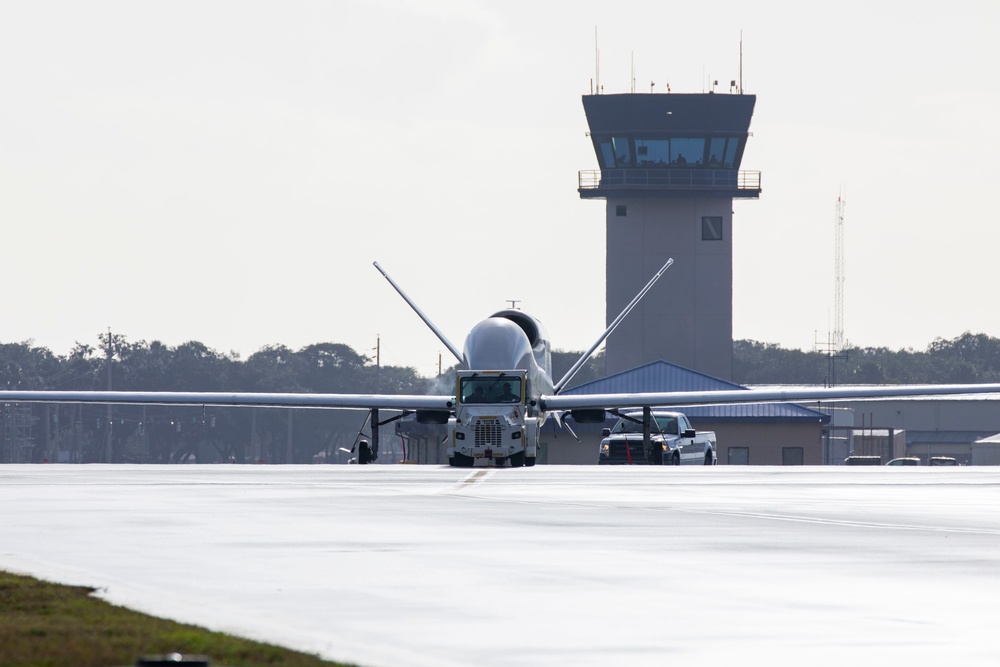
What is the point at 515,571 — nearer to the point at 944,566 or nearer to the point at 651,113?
the point at 944,566

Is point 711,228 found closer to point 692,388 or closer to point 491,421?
point 692,388

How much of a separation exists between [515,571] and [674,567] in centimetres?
138

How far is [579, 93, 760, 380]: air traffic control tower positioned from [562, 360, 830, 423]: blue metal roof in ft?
54.0

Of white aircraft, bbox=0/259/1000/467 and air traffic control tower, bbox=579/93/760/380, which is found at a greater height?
air traffic control tower, bbox=579/93/760/380

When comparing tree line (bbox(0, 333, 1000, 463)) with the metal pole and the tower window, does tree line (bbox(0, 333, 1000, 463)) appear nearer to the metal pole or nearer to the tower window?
the tower window

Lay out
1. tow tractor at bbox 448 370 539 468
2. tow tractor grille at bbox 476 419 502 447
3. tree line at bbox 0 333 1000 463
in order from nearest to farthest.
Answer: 1. tow tractor grille at bbox 476 419 502 447
2. tow tractor at bbox 448 370 539 468
3. tree line at bbox 0 333 1000 463

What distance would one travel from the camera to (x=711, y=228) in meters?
114

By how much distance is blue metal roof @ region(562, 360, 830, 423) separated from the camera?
89062mm

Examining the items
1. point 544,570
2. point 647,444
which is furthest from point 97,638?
point 647,444

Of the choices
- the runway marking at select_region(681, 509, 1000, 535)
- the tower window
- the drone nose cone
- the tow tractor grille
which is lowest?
the runway marking at select_region(681, 509, 1000, 535)

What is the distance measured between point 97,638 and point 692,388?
8335 centimetres

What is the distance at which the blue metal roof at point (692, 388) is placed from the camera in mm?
89062

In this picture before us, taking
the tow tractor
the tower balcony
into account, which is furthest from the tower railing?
the tow tractor

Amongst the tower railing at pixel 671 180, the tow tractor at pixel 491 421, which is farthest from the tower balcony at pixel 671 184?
the tow tractor at pixel 491 421
